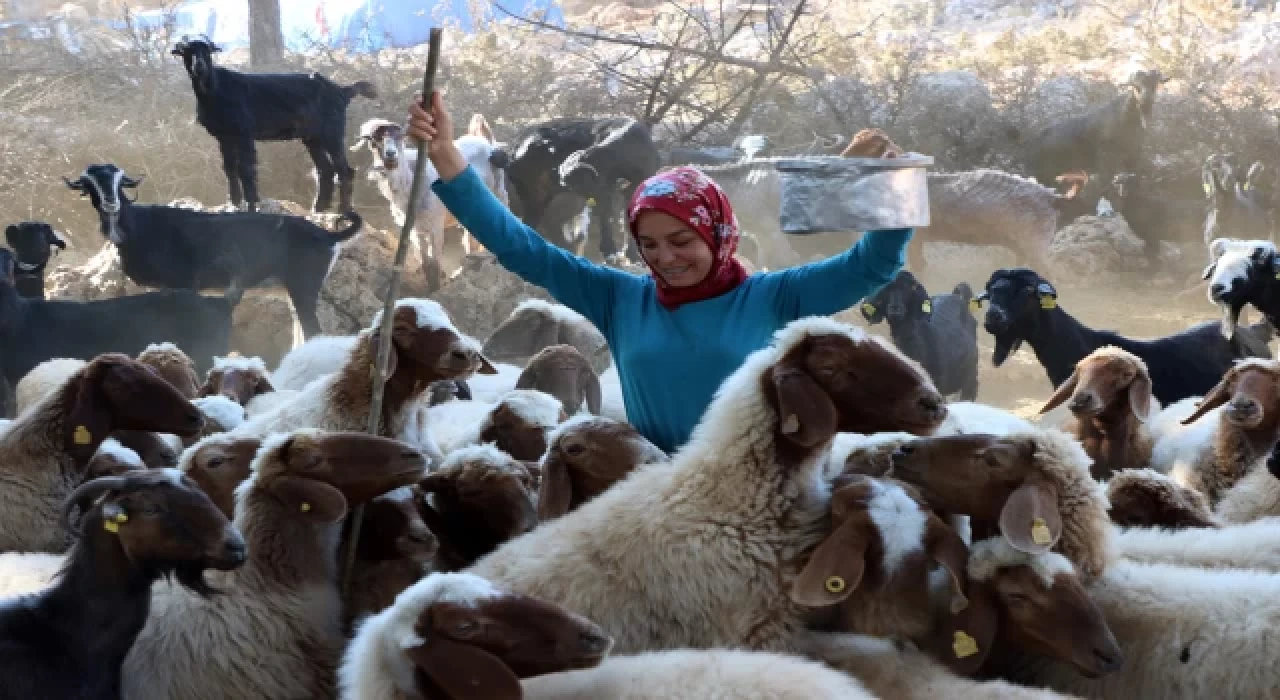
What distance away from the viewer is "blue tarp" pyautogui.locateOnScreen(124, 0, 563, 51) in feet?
69.7

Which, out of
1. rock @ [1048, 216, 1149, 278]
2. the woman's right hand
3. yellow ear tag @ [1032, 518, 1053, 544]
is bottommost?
rock @ [1048, 216, 1149, 278]

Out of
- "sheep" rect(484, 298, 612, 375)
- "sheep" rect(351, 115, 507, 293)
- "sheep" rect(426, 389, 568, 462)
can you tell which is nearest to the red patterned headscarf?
"sheep" rect(426, 389, 568, 462)

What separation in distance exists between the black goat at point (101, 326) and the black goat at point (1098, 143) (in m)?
13.3

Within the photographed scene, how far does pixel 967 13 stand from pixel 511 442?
27.1 metres

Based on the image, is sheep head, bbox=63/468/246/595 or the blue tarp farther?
the blue tarp

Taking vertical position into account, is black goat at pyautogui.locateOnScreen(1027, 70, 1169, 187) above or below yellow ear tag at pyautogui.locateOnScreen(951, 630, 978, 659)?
above

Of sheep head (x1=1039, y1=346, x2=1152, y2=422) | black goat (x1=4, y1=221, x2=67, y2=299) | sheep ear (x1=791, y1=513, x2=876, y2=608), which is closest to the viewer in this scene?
sheep ear (x1=791, y1=513, x2=876, y2=608)

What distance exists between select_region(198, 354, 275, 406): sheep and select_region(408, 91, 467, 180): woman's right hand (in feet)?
8.13

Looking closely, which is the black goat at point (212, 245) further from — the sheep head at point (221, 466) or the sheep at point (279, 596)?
the sheep at point (279, 596)

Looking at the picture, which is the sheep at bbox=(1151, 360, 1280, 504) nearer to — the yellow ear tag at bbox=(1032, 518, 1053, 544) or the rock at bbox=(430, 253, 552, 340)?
the yellow ear tag at bbox=(1032, 518, 1053, 544)

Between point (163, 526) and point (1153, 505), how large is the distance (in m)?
2.99

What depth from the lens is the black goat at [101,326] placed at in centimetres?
729

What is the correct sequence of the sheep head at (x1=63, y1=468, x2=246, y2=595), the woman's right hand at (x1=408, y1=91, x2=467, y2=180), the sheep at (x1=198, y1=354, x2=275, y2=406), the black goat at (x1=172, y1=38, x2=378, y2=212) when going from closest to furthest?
the sheep head at (x1=63, y1=468, x2=246, y2=595)
the woman's right hand at (x1=408, y1=91, x2=467, y2=180)
the sheep at (x1=198, y1=354, x2=275, y2=406)
the black goat at (x1=172, y1=38, x2=378, y2=212)

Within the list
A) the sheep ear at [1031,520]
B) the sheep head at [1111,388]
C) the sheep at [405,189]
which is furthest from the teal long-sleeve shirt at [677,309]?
the sheep at [405,189]
